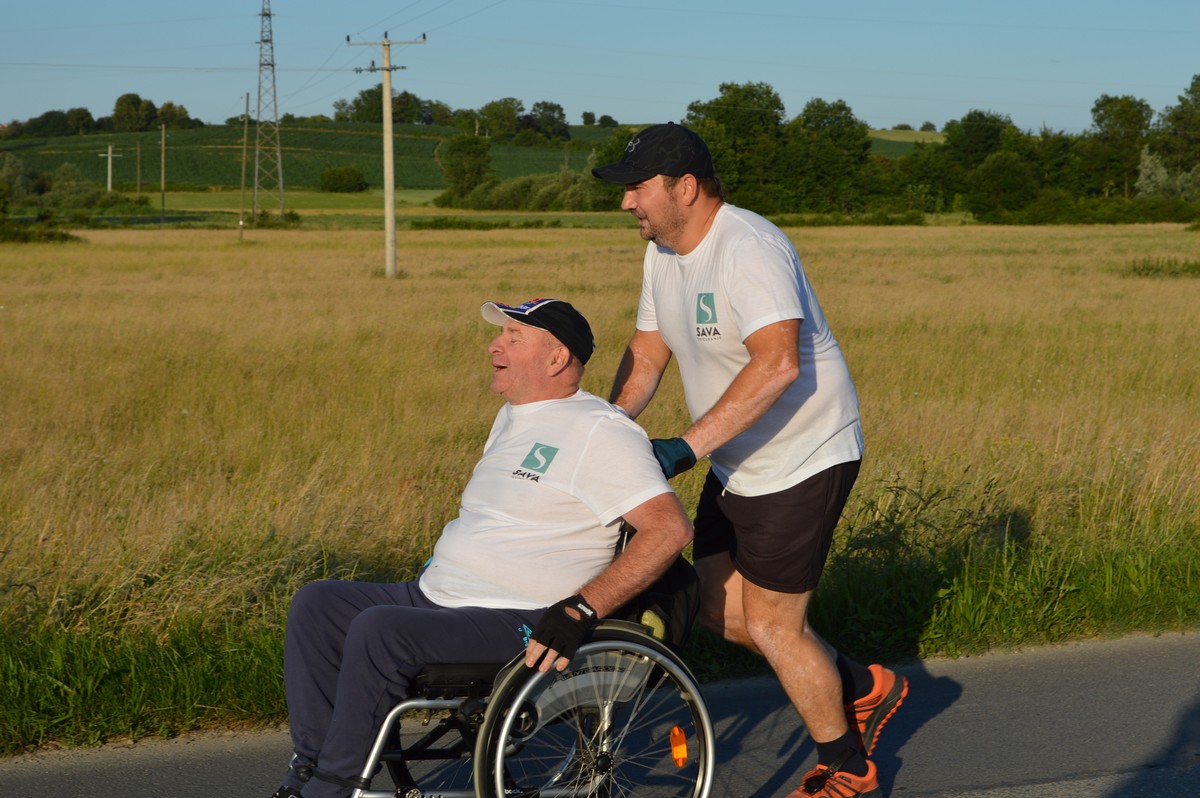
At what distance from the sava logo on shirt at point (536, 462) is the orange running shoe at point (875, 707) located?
1231mm

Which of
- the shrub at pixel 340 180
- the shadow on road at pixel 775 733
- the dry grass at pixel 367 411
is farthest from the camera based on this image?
the shrub at pixel 340 180

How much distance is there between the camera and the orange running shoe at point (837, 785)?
353 centimetres

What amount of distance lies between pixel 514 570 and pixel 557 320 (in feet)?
2.13

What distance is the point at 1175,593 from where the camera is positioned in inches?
217

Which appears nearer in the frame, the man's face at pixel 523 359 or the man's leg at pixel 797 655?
the man's face at pixel 523 359

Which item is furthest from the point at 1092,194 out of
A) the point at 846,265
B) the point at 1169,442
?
the point at 1169,442

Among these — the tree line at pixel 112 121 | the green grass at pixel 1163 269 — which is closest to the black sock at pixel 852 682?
the green grass at pixel 1163 269

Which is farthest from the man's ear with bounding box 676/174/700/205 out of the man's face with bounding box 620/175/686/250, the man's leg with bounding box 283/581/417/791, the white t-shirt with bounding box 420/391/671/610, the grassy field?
the grassy field

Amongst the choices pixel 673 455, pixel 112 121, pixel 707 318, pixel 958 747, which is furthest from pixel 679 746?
pixel 112 121

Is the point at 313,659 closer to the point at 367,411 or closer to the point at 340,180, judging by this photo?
the point at 367,411

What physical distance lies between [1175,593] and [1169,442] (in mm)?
2754

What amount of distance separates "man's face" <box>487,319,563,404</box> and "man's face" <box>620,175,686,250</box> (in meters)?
0.43

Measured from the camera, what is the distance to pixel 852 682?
3709mm

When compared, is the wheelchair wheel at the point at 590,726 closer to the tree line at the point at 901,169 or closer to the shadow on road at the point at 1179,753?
the shadow on road at the point at 1179,753
